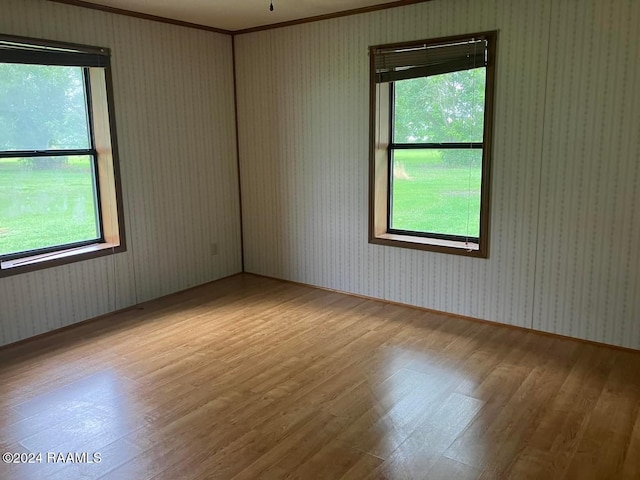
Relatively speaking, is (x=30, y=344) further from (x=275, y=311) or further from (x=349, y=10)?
(x=349, y=10)

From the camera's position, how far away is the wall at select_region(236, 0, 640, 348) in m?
3.43

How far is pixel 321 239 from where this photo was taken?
5.00 meters

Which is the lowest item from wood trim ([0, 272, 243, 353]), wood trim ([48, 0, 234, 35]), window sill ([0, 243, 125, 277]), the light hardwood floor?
the light hardwood floor

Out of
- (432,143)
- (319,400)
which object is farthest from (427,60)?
(319,400)

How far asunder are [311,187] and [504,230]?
1823 mm

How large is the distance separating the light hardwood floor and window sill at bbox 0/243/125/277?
53cm

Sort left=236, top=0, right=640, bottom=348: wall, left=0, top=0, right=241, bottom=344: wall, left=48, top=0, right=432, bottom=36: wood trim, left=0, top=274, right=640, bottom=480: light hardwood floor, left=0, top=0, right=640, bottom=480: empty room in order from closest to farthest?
left=0, top=274, right=640, bottom=480: light hardwood floor → left=0, top=0, right=640, bottom=480: empty room → left=236, top=0, right=640, bottom=348: wall → left=0, top=0, right=241, bottom=344: wall → left=48, top=0, right=432, bottom=36: wood trim

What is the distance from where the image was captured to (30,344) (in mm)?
3822

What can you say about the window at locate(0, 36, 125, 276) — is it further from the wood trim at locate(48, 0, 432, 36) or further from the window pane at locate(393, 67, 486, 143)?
the window pane at locate(393, 67, 486, 143)

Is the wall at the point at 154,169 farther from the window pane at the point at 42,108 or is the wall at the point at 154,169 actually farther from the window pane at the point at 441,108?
the window pane at the point at 441,108

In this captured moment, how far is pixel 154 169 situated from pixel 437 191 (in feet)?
7.92

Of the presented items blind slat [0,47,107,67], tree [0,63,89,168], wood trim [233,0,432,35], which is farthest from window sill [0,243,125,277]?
wood trim [233,0,432,35]

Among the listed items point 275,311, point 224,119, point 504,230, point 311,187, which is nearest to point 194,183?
point 224,119

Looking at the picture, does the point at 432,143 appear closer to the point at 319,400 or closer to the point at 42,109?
the point at 319,400
